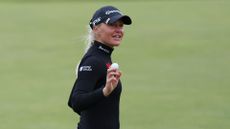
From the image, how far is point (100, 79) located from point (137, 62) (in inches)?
290

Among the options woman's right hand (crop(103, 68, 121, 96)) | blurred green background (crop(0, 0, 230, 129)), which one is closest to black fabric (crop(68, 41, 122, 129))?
woman's right hand (crop(103, 68, 121, 96))

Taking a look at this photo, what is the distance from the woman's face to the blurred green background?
0.75 m

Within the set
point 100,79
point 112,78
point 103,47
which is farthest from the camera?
point 103,47

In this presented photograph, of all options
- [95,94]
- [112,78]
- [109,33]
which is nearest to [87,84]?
[95,94]

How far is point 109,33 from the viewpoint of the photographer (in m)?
4.54

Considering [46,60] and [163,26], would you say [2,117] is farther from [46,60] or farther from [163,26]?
[163,26]

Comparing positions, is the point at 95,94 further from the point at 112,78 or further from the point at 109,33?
the point at 109,33

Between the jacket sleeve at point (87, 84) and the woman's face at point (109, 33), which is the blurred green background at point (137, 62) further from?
the jacket sleeve at point (87, 84)

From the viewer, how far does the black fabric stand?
432 centimetres

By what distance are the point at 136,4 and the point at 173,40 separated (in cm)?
Answer: 420

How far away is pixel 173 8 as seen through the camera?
16672 mm

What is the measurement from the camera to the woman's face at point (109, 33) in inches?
178

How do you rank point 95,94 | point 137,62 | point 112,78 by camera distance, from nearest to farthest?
point 112,78
point 95,94
point 137,62

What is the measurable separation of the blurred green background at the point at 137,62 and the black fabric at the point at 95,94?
34.9 inches
